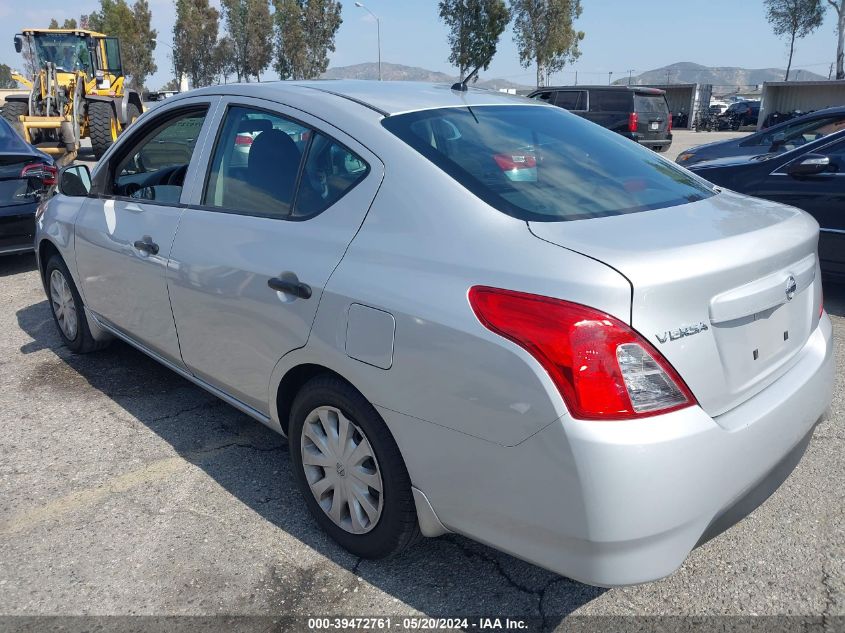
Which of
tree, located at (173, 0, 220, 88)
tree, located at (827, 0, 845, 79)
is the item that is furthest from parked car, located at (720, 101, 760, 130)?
tree, located at (173, 0, 220, 88)

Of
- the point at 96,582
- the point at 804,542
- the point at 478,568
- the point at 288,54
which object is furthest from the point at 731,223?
the point at 288,54

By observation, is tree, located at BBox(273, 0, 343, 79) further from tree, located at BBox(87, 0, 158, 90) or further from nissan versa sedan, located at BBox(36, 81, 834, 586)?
nissan versa sedan, located at BBox(36, 81, 834, 586)

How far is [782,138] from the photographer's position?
8148 millimetres

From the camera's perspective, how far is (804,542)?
274 cm

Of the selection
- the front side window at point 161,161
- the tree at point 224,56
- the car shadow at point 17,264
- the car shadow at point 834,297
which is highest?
the tree at point 224,56

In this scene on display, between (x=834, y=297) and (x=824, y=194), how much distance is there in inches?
37.4

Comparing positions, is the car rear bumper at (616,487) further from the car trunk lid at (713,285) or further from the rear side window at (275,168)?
the rear side window at (275,168)

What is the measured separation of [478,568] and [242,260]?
1.45 meters

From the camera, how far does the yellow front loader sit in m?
14.7

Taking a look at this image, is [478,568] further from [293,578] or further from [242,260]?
[242,260]

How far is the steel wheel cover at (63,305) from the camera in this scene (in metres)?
4.57

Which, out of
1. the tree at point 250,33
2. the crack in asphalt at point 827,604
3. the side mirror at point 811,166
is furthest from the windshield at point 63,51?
the tree at point 250,33

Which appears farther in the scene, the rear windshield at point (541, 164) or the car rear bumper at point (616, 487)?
the rear windshield at point (541, 164)

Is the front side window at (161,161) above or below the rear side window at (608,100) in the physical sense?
below
